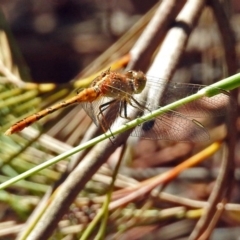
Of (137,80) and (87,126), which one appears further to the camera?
(87,126)

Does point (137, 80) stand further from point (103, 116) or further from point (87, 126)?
point (87, 126)

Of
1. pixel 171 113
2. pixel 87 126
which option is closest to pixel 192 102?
pixel 171 113

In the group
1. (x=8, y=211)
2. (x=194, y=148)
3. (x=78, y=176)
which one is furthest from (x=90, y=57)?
(x=78, y=176)

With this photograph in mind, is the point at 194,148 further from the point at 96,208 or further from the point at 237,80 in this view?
the point at 237,80

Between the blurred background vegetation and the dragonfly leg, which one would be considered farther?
the blurred background vegetation

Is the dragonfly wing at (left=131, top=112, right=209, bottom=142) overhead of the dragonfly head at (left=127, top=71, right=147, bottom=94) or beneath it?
beneath
